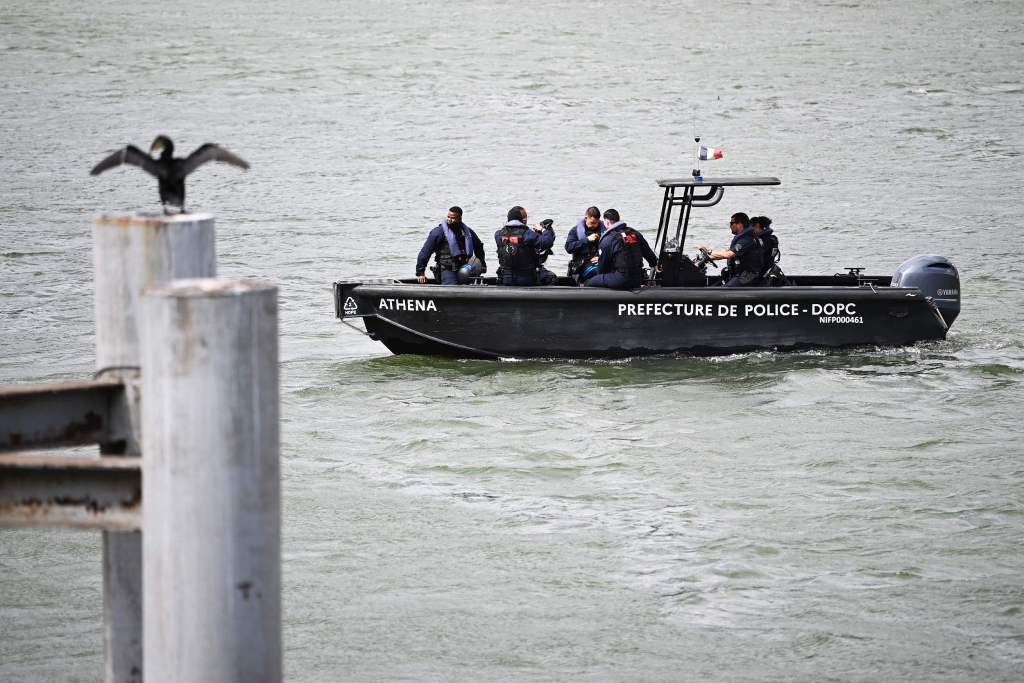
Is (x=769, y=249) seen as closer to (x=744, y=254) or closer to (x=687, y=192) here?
(x=744, y=254)

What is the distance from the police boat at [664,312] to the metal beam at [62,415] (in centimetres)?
931

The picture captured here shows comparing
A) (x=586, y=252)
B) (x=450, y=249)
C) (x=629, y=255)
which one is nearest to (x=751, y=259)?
(x=629, y=255)

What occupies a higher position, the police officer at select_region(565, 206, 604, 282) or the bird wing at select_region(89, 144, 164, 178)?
the bird wing at select_region(89, 144, 164, 178)

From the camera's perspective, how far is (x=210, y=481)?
2.53 meters

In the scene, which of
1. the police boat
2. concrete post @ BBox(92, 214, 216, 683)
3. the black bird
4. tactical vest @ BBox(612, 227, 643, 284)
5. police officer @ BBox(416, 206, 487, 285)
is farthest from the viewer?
police officer @ BBox(416, 206, 487, 285)

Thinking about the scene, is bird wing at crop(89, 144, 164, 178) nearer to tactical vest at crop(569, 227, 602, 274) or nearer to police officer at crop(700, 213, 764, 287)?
police officer at crop(700, 213, 764, 287)

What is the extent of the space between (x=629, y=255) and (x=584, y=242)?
0.82 metres

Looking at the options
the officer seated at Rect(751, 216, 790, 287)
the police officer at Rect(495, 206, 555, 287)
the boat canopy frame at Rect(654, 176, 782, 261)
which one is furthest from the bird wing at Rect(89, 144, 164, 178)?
the officer seated at Rect(751, 216, 790, 287)

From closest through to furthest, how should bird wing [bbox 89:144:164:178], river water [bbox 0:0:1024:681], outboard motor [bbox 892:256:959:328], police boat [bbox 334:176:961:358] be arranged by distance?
1. bird wing [bbox 89:144:164:178]
2. river water [bbox 0:0:1024:681]
3. police boat [bbox 334:176:961:358]
4. outboard motor [bbox 892:256:959:328]

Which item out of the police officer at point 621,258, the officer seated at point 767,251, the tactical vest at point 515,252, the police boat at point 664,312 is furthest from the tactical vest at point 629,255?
the officer seated at point 767,251

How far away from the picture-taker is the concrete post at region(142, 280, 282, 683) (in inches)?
96.8

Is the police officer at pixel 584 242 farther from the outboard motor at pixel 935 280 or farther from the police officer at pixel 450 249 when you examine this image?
the outboard motor at pixel 935 280

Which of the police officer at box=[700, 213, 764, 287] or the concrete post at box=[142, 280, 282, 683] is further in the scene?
the police officer at box=[700, 213, 764, 287]

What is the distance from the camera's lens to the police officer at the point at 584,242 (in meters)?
12.9
